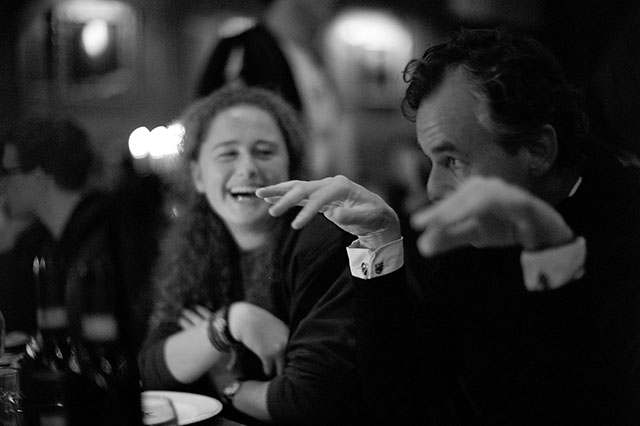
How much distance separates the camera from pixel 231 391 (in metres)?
1.15

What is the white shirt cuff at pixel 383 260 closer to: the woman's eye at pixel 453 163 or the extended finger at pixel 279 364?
the woman's eye at pixel 453 163

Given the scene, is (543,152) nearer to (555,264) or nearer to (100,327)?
(555,264)

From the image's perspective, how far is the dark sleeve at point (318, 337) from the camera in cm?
106

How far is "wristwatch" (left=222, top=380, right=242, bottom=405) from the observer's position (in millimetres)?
1145

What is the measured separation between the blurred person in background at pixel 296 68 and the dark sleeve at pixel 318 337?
16cm

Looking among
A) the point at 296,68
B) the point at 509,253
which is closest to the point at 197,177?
the point at 296,68

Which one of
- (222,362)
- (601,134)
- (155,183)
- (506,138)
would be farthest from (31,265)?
(601,134)

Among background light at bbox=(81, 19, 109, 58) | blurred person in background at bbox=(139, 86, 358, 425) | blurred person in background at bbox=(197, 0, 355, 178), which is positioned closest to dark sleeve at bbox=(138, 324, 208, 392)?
blurred person in background at bbox=(139, 86, 358, 425)

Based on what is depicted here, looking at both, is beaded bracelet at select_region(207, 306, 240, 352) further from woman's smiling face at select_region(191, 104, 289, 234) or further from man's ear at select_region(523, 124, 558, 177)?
man's ear at select_region(523, 124, 558, 177)

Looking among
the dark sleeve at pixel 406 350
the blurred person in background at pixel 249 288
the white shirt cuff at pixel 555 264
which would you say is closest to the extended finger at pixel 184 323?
the blurred person in background at pixel 249 288

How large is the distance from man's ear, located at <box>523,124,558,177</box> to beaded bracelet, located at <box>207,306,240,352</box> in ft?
1.67

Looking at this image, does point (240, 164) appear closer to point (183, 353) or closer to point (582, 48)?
point (183, 353)

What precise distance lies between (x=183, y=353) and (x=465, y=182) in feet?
1.77

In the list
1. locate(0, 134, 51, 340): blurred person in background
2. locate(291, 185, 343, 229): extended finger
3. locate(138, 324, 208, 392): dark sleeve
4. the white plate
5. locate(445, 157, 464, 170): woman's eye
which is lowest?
the white plate
